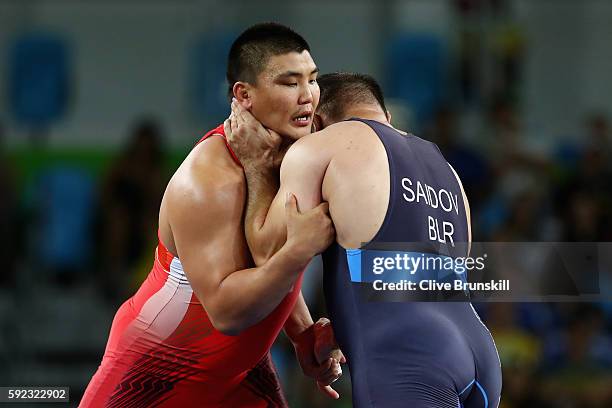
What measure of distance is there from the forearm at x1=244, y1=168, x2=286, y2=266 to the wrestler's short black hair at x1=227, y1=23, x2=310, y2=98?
0.38 meters

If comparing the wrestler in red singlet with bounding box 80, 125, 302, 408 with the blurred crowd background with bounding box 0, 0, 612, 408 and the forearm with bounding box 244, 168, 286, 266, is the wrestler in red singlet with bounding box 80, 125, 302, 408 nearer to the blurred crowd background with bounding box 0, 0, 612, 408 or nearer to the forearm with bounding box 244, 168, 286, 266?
the forearm with bounding box 244, 168, 286, 266

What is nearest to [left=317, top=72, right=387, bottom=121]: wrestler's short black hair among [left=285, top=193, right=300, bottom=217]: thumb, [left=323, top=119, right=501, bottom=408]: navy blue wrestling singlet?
[left=323, top=119, right=501, bottom=408]: navy blue wrestling singlet

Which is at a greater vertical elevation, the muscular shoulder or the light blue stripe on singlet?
the muscular shoulder

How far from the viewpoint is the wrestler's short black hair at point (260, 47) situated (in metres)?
4.05

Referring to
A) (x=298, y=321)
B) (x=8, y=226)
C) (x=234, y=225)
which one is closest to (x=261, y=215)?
(x=234, y=225)

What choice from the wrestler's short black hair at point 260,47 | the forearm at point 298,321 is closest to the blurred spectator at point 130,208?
the forearm at point 298,321

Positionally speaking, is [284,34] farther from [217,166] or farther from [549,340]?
[549,340]

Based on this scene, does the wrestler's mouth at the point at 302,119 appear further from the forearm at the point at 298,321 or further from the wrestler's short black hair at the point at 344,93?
the forearm at the point at 298,321

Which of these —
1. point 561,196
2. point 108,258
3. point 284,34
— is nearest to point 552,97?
point 561,196

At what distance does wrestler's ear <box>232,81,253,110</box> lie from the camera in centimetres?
408

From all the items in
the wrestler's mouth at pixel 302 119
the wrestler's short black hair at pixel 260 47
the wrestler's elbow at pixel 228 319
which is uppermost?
the wrestler's short black hair at pixel 260 47

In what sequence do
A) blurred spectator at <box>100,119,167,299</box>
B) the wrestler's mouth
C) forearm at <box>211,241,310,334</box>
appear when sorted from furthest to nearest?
1. blurred spectator at <box>100,119,167,299</box>
2. the wrestler's mouth
3. forearm at <box>211,241,310,334</box>

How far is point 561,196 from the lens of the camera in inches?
338

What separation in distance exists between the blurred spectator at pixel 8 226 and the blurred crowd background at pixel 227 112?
0.01 meters
